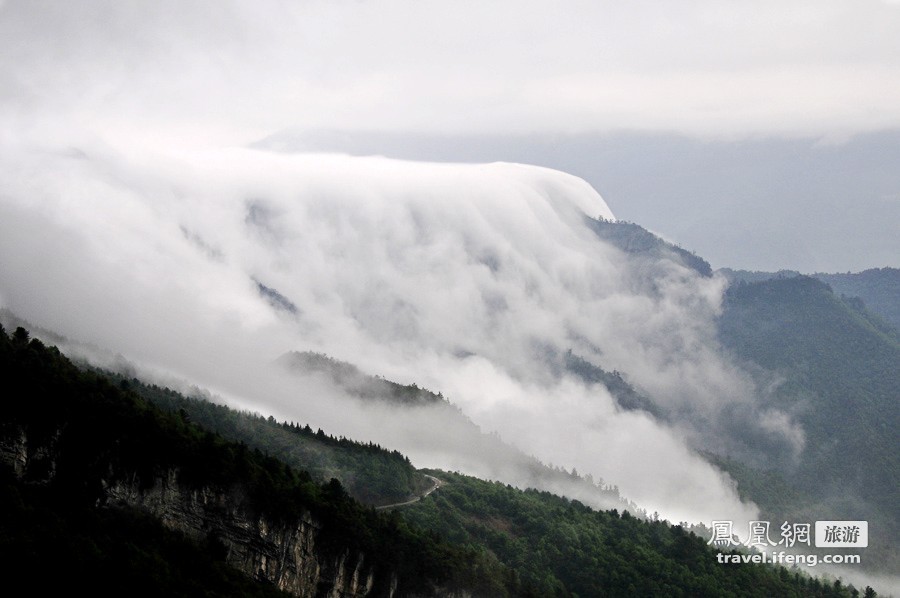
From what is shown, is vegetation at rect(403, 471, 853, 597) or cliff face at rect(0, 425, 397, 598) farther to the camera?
vegetation at rect(403, 471, 853, 597)

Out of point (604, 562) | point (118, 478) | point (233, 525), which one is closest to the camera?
point (118, 478)

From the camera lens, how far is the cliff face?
105 metres

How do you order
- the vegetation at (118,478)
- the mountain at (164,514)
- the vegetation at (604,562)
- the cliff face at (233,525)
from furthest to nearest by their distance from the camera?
the vegetation at (604,562), the cliff face at (233,525), the vegetation at (118,478), the mountain at (164,514)

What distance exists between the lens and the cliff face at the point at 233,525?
105 metres

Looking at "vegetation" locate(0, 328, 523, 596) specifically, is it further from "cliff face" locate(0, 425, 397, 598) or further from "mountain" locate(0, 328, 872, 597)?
"cliff face" locate(0, 425, 397, 598)

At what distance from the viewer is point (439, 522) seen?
18700 cm

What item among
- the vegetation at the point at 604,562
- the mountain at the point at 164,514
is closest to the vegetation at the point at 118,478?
the mountain at the point at 164,514

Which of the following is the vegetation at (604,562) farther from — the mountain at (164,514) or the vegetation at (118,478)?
the vegetation at (118,478)

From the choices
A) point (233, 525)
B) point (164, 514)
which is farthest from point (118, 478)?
point (233, 525)

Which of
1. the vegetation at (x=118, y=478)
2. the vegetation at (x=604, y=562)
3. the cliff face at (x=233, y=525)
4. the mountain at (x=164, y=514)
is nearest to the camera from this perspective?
the mountain at (x=164, y=514)

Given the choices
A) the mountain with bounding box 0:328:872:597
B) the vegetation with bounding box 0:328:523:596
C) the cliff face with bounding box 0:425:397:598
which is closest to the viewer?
the mountain with bounding box 0:328:872:597

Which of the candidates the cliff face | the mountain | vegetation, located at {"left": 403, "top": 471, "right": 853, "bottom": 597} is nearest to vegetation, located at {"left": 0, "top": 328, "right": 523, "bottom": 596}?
the mountain

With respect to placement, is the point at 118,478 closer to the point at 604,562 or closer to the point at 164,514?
A: the point at 164,514

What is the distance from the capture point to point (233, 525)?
112 meters
